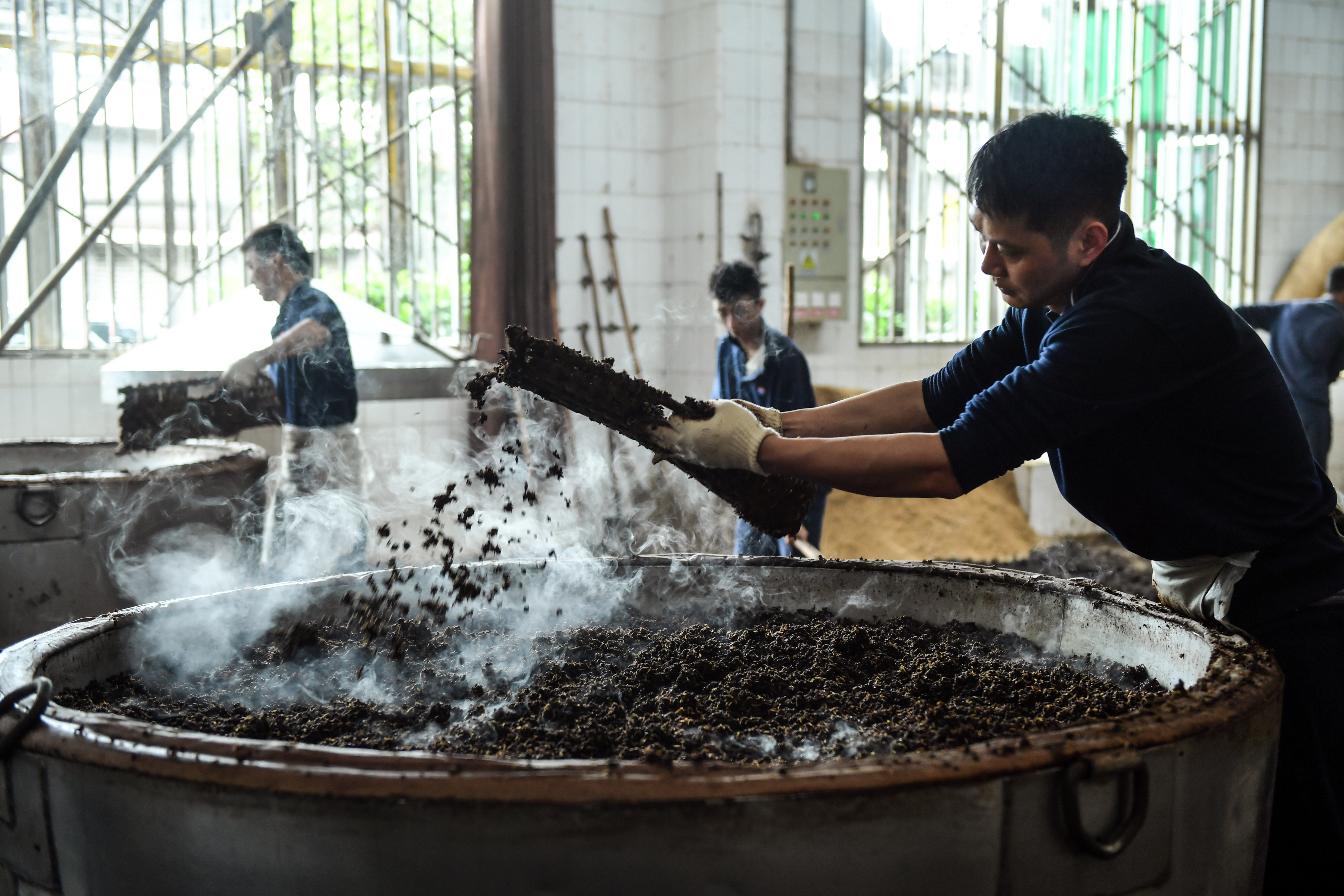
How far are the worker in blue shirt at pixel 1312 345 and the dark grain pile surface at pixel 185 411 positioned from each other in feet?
17.7

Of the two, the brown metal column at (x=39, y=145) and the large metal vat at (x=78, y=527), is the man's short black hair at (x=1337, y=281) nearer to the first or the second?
the large metal vat at (x=78, y=527)

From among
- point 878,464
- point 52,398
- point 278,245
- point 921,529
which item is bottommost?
point 921,529

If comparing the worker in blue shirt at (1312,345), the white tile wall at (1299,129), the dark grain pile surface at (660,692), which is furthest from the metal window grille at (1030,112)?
the dark grain pile surface at (660,692)

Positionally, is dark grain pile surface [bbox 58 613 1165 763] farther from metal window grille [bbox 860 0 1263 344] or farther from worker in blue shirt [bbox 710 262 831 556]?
metal window grille [bbox 860 0 1263 344]

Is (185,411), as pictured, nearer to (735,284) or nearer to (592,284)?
(735,284)

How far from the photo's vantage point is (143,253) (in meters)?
5.37

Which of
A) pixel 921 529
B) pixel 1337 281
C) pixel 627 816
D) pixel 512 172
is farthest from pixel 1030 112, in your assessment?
pixel 627 816

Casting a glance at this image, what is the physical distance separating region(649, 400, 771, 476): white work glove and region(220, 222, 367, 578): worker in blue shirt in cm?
248

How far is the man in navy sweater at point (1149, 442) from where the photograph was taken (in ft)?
4.97

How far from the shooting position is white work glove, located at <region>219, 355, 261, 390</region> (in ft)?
12.3

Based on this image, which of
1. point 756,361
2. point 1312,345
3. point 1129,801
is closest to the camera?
point 1129,801

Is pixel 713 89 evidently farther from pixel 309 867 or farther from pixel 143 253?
pixel 309 867

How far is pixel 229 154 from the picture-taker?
5461 mm

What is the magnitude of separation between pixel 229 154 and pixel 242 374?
2248 mm
